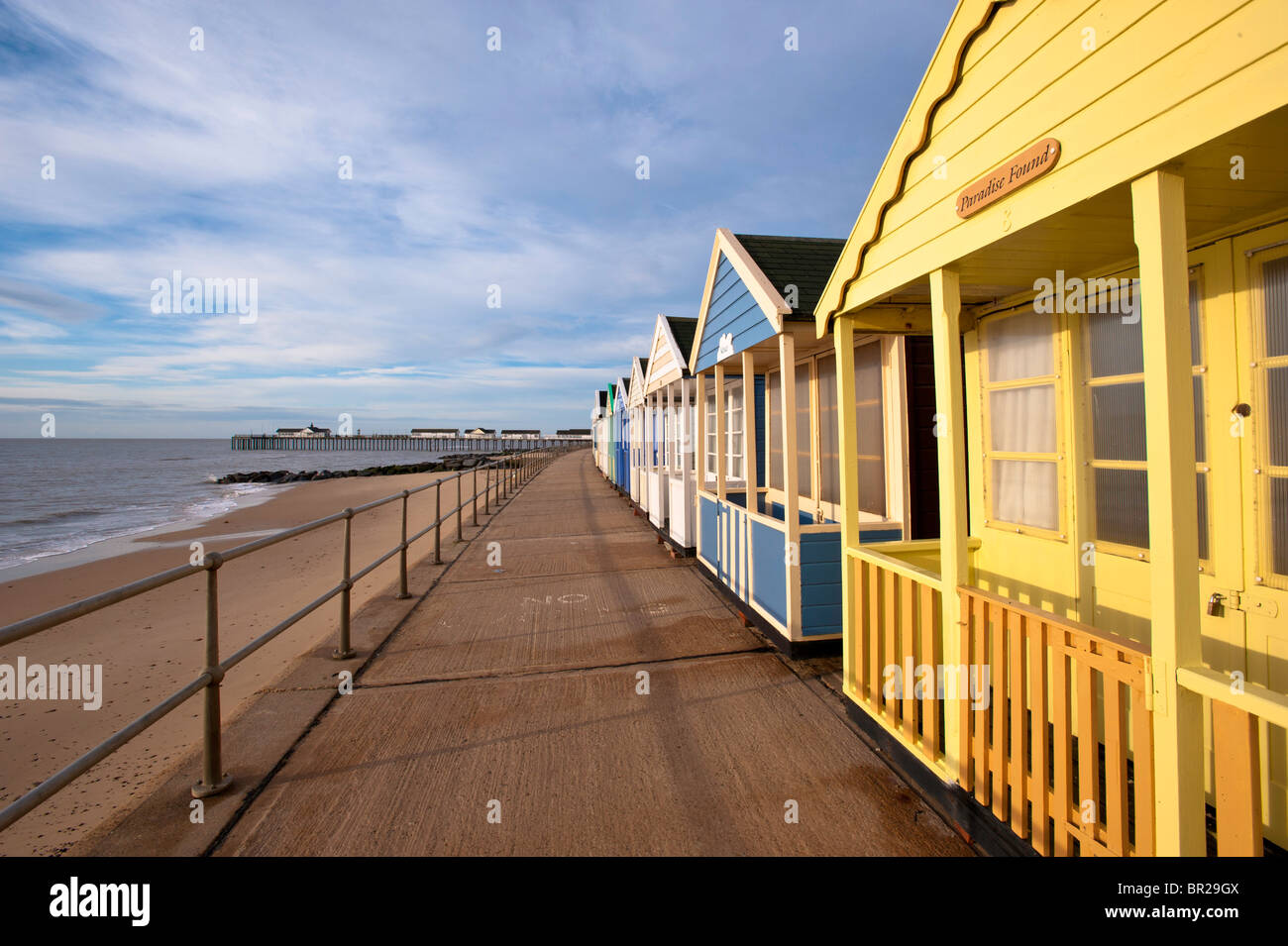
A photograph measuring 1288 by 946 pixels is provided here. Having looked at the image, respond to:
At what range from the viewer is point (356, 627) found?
5.43 meters

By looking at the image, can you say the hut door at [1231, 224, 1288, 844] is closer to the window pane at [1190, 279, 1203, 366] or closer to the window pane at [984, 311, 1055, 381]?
the window pane at [1190, 279, 1203, 366]

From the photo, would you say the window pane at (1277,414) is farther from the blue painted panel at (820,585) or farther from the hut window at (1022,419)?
the blue painted panel at (820,585)

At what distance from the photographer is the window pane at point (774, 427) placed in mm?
7094

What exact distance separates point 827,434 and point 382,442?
511ft

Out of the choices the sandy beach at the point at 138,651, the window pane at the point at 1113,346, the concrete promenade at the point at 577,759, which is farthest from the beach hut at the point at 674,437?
the window pane at the point at 1113,346

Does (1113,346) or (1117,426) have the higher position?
(1113,346)

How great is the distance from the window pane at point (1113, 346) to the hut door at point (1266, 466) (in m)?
0.49

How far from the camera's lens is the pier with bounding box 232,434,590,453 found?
127562 millimetres

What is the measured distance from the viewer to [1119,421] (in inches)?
117

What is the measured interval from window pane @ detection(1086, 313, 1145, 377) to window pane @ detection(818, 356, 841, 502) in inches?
111

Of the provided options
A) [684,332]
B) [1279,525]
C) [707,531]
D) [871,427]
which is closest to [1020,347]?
[1279,525]

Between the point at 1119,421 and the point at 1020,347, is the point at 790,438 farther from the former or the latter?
the point at 1119,421
